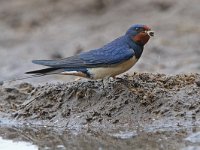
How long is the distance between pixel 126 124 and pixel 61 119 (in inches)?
31.5

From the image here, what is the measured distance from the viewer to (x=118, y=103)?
24.3 ft

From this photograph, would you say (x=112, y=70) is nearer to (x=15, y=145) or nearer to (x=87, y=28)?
(x=15, y=145)

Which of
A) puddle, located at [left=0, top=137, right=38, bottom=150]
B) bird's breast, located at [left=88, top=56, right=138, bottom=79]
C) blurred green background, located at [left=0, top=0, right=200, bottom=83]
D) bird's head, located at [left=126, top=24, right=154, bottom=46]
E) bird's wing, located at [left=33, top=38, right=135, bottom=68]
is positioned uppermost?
blurred green background, located at [left=0, top=0, right=200, bottom=83]

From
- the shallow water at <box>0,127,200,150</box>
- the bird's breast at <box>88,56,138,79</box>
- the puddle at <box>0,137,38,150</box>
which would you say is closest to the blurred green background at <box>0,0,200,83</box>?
the bird's breast at <box>88,56,138,79</box>

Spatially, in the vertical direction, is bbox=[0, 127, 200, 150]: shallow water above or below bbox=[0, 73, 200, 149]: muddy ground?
below

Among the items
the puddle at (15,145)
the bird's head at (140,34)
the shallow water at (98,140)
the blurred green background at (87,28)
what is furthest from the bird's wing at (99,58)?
the blurred green background at (87,28)

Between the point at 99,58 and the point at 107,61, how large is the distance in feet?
0.57

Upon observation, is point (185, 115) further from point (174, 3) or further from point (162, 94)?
point (174, 3)

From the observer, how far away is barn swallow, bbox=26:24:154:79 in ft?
24.9

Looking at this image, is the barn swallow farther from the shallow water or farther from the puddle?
the puddle

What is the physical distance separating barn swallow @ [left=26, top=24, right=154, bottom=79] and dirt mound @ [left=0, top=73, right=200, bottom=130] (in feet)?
0.44

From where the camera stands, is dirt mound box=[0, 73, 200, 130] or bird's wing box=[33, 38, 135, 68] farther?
bird's wing box=[33, 38, 135, 68]

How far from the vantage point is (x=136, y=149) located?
250 inches

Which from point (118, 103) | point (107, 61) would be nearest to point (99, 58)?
point (107, 61)
